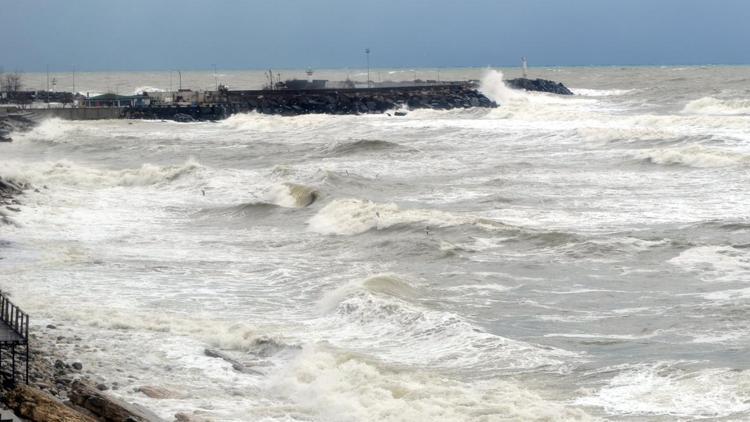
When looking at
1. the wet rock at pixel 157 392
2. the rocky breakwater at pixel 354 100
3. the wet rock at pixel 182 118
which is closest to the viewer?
the wet rock at pixel 157 392

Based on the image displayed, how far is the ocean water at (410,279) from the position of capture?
15078 millimetres

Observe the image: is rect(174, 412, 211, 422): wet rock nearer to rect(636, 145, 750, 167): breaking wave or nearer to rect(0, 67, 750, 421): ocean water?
rect(0, 67, 750, 421): ocean water

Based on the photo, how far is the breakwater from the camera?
75.4 metres

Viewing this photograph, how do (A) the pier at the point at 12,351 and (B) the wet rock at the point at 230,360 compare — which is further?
(B) the wet rock at the point at 230,360

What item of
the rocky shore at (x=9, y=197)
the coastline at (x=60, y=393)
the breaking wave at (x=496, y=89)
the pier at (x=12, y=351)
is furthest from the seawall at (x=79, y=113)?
the pier at (x=12, y=351)

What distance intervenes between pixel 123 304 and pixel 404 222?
10425 millimetres

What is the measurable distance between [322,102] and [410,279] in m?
58.6

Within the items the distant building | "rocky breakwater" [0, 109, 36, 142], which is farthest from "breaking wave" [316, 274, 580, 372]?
the distant building

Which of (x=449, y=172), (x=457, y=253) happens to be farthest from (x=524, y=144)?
(x=457, y=253)

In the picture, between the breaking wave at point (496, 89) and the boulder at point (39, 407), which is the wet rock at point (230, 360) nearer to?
the boulder at point (39, 407)

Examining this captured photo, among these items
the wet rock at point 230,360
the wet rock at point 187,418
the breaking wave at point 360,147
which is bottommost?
the breaking wave at point 360,147

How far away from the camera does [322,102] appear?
80500 mm

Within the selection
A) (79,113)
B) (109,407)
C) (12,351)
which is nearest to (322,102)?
(79,113)

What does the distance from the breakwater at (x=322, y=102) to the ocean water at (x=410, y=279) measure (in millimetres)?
26734
